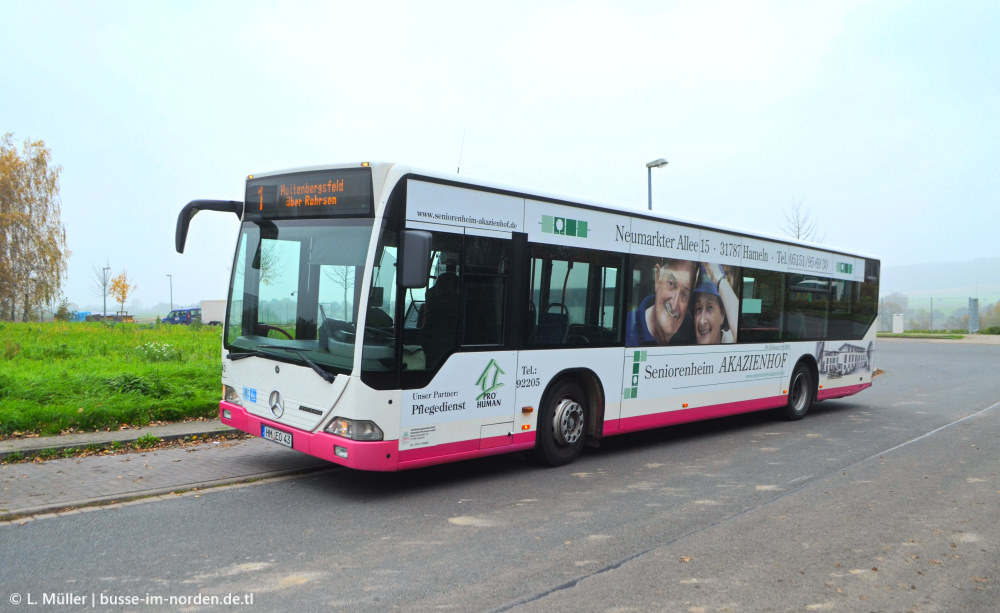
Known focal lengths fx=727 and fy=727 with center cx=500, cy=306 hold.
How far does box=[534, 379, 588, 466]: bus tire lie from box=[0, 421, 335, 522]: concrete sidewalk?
2311 mm

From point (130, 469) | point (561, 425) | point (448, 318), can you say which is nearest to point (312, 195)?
point (448, 318)

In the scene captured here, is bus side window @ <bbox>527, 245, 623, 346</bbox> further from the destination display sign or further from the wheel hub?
the destination display sign

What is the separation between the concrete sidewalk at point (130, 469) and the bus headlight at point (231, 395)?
0.68 meters

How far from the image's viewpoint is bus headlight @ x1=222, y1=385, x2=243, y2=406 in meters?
7.53

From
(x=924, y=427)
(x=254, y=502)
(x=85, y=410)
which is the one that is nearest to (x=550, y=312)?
(x=254, y=502)

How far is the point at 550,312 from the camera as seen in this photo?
7.73 meters

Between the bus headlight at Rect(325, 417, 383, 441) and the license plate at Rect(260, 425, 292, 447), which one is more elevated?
the bus headlight at Rect(325, 417, 383, 441)

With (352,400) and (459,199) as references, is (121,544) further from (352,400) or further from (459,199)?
(459,199)

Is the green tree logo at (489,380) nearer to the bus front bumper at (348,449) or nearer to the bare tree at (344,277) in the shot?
the bus front bumper at (348,449)

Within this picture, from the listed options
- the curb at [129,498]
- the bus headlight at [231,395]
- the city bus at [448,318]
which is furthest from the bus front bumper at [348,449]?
the bus headlight at [231,395]

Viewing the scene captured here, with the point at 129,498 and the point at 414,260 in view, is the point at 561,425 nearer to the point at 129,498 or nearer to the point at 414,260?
the point at 414,260

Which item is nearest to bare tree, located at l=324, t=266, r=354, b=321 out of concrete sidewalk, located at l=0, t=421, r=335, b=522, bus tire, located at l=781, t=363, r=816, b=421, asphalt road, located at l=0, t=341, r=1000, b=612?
asphalt road, located at l=0, t=341, r=1000, b=612

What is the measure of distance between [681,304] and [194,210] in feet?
19.7

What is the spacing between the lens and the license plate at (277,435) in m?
6.79
